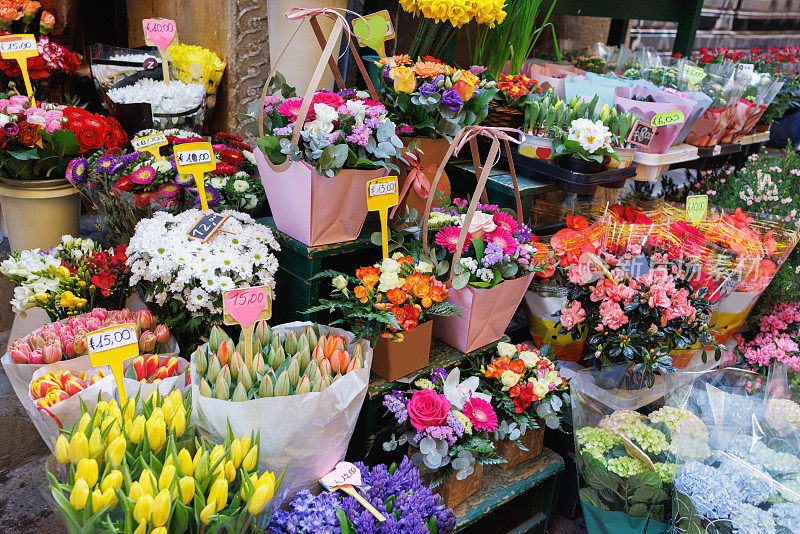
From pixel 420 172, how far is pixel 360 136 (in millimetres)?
303

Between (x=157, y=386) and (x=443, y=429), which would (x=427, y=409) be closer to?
(x=443, y=429)

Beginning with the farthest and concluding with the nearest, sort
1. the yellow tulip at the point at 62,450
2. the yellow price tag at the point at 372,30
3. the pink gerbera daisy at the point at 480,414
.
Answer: the yellow price tag at the point at 372,30 → the pink gerbera daisy at the point at 480,414 → the yellow tulip at the point at 62,450

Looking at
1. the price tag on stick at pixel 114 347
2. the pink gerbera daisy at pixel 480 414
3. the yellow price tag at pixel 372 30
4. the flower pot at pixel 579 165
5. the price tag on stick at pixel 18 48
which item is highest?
the yellow price tag at pixel 372 30

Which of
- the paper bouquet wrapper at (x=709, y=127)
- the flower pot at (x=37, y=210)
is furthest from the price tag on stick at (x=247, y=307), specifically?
the paper bouquet wrapper at (x=709, y=127)

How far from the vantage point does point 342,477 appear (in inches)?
59.3

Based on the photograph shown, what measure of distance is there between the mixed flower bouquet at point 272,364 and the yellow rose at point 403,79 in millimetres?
793

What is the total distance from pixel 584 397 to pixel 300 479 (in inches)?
32.3

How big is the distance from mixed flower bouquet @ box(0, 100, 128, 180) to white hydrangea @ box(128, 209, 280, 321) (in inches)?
22.4

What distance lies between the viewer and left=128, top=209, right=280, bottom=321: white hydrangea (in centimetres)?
168

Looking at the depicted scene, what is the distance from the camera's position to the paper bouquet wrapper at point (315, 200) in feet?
5.50

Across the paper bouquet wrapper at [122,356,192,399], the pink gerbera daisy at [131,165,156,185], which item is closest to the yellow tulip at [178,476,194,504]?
the paper bouquet wrapper at [122,356,192,399]

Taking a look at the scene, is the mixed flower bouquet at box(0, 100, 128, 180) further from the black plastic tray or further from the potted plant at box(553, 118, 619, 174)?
A: the potted plant at box(553, 118, 619, 174)

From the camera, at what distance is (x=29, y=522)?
1.61 meters

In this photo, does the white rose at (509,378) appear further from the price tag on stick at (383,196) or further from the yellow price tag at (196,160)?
the yellow price tag at (196,160)
